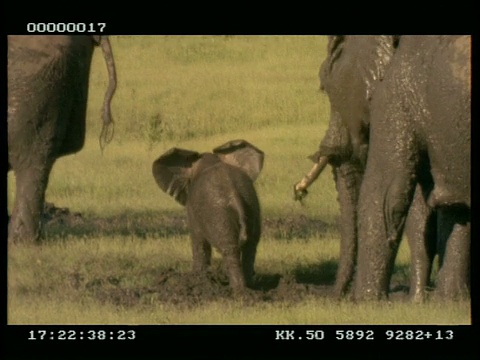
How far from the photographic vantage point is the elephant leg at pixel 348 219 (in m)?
12.5

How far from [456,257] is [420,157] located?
80 centimetres

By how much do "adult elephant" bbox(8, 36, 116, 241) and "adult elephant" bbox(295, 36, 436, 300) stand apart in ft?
6.82

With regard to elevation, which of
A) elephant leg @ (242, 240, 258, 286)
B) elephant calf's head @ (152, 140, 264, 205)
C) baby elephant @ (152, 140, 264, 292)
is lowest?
elephant leg @ (242, 240, 258, 286)

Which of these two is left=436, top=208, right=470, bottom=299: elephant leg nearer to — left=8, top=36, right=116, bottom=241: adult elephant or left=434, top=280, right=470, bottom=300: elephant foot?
left=434, top=280, right=470, bottom=300: elephant foot

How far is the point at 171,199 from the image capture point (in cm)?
→ 1894

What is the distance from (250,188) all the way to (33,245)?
1.84 metres

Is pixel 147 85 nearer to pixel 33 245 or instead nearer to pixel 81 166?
pixel 81 166

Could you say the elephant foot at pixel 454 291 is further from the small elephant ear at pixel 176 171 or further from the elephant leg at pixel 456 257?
the small elephant ear at pixel 176 171

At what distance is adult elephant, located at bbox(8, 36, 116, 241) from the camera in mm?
13203

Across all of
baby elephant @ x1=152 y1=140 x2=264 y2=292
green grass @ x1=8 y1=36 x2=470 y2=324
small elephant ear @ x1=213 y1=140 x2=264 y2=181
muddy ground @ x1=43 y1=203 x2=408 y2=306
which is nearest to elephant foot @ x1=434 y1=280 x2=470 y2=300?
green grass @ x1=8 y1=36 x2=470 y2=324

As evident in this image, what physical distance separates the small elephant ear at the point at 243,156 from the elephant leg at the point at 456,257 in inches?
94.8
